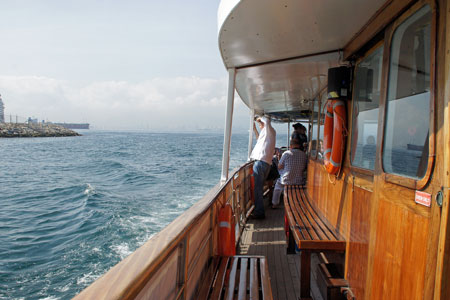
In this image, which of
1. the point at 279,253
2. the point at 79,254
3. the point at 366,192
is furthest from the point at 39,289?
the point at 366,192

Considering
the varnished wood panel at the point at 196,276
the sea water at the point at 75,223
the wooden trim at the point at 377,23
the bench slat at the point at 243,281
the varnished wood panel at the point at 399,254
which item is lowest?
the sea water at the point at 75,223

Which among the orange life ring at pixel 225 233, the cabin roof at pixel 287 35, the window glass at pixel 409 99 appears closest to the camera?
the window glass at pixel 409 99

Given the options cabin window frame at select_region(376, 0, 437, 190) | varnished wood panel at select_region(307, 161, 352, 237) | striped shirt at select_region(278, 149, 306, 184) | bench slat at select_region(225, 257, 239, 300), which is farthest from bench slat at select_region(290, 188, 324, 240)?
cabin window frame at select_region(376, 0, 437, 190)

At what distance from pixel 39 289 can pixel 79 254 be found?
4.94 ft

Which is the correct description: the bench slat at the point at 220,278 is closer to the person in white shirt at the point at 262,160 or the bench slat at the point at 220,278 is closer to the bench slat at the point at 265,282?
the bench slat at the point at 265,282

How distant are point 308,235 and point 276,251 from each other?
1401mm

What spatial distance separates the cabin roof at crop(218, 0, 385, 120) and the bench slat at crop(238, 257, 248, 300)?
2.02m

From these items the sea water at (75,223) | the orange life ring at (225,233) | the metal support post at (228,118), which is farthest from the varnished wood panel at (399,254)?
the sea water at (75,223)

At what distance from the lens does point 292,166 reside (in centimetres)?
557

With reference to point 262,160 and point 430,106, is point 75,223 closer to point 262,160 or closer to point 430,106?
point 262,160

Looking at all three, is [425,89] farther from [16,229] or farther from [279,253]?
[16,229]

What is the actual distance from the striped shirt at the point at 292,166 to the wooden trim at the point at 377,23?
273 centimetres

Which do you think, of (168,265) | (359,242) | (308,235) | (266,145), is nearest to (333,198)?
(308,235)

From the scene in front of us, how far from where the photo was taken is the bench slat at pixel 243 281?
7.70 feet
